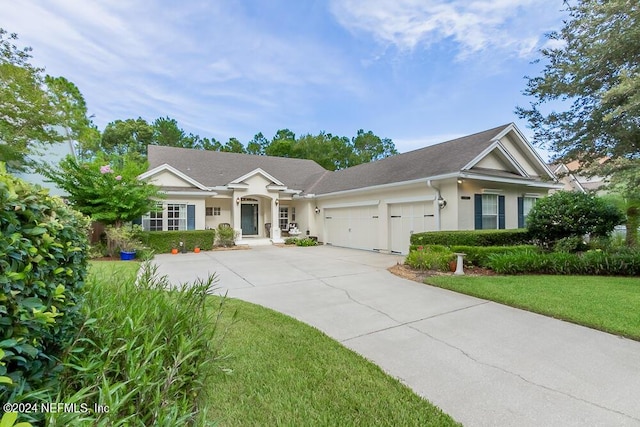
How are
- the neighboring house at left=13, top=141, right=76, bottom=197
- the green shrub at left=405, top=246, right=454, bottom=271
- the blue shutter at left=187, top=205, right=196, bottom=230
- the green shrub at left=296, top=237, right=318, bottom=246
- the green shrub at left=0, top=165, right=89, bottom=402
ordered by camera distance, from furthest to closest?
the green shrub at left=296, top=237, right=318, bottom=246 → the neighboring house at left=13, top=141, right=76, bottom=197 → the blue shutter at left=187, top=205, right=196, bottom=230 → the green shrub at left=405, top=246, right=454, bottom=271 → the green shrub at left=0, top=165, right=89, bottom=402

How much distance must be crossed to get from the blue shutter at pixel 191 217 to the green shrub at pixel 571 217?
15091 mm

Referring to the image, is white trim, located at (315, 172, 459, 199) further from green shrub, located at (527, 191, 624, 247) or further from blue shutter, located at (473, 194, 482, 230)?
green shrub, located at (527, 191, 624, 247)

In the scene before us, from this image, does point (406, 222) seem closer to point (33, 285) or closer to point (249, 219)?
point (249, 219)

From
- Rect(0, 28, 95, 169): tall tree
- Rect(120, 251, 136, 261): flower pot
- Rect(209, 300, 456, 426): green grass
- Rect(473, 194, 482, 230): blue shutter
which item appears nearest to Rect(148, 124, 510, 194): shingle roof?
Rect(473, 194, 482, 230): blue shutter

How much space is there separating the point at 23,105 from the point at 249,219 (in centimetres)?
1174

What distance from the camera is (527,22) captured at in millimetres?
9602

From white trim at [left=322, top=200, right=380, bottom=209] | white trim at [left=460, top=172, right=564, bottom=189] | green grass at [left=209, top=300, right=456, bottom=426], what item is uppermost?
white trim at [left=460, top=172, right=564, bottom=189]

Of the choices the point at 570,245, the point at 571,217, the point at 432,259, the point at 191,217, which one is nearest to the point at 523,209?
the point at 571,217

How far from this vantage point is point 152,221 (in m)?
14.8

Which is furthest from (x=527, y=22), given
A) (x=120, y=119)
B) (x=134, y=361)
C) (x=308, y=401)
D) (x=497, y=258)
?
(x=120, y=119)

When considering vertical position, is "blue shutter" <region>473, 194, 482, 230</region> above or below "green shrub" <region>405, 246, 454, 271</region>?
above

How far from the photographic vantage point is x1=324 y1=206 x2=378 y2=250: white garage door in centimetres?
1473

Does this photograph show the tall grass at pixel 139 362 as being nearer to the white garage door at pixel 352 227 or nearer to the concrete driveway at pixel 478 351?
the concrete driveway at pixel 478 351

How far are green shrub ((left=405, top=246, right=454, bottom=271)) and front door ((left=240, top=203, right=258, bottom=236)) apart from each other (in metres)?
12.8
